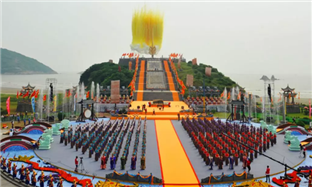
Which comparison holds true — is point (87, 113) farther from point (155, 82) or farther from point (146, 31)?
point (146, 31)

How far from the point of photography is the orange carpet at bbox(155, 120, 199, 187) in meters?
15.4

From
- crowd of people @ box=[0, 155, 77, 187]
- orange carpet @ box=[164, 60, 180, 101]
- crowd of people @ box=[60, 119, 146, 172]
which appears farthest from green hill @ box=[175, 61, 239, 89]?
crowd of people @ box=[0, 155, 77, 187]

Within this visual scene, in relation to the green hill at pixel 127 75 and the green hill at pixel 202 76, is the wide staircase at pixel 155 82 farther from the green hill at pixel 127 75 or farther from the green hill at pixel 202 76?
the green hill at pixel 202 76

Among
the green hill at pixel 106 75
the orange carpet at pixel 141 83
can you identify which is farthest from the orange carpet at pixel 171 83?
the green hill at pixel 106 75

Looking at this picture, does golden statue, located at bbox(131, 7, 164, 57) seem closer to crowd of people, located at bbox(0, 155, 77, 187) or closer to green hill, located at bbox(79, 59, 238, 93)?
green hill, located at bbox(79, 59, 238, 93)

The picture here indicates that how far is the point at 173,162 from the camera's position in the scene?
733 inches

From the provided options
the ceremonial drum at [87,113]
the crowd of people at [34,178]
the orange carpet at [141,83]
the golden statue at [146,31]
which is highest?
the golden statue at [146,31]

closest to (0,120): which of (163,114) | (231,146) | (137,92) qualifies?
(163,114)

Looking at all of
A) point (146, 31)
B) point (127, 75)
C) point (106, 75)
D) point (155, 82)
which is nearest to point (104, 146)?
point (155, 82)

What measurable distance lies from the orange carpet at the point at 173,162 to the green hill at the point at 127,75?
34.5 meters

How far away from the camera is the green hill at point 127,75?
61.6 meters

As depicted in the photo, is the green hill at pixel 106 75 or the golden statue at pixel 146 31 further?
the golden statue at pixel 146 31

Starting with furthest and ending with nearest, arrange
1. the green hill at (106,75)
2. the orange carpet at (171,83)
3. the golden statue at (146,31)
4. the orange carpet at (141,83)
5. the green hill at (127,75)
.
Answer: the golden statue at (146,31) < the green hill at (106,75) < the green hill at (127,75) < the orange carpet at (141,83) < the orange carpet at (171,83)

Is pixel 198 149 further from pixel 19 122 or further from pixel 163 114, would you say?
pixel 19 122
